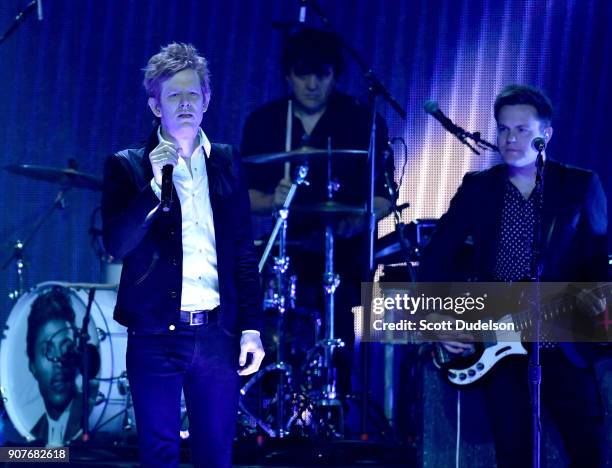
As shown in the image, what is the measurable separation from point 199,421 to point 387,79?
10.7ft

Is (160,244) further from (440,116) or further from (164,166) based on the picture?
(440,116)

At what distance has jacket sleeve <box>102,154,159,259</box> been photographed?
2682mm

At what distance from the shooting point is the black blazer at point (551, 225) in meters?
3.84

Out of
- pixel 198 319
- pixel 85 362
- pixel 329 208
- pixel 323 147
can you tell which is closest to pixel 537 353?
pixel 198 319

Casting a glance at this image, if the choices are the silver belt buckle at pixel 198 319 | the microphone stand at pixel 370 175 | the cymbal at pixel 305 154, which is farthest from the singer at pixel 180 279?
the microphone stand at pixel 370 175

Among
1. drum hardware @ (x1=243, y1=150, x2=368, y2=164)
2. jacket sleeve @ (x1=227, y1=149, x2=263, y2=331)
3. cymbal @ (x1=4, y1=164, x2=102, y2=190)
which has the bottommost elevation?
jacket sleeve @ (x1=227, y1=149, x2=263, y2=331)

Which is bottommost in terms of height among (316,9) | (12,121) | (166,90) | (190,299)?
(190,299)

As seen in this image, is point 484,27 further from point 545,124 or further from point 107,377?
point 107,377

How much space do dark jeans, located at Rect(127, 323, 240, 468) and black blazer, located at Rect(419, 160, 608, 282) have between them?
4.92ft

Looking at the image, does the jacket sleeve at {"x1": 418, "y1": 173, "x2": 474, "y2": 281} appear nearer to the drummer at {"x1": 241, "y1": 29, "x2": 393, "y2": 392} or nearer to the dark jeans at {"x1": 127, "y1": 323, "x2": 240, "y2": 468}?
the drummer at {"x1": 241, "y1": 29, "x2": 393, "y2": 392}

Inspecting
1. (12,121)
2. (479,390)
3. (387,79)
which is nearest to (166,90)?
(479,390)

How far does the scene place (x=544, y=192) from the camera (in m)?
3.93

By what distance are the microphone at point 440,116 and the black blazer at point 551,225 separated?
0.57m

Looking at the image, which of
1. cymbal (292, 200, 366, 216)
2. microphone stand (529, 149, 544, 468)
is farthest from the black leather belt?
cymbal (292, 200, 366, 216)
